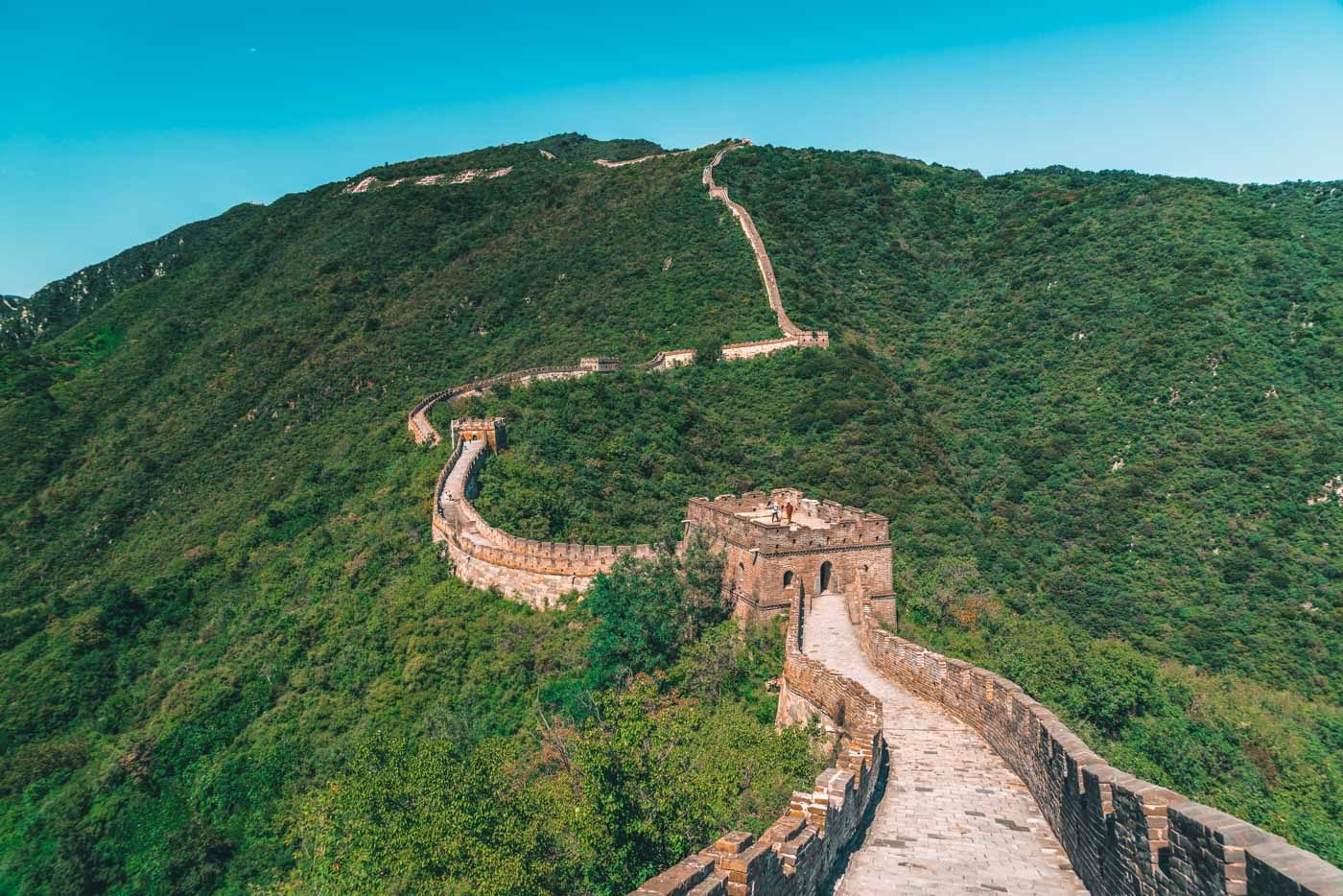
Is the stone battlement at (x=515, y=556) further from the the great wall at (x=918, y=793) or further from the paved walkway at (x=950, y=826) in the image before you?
the paved walkway at (x=950, y=826)

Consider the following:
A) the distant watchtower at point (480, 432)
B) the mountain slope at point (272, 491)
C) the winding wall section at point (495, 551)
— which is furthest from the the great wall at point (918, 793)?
the distant watchtower at point (480, 432)

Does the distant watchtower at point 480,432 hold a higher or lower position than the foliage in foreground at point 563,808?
higher

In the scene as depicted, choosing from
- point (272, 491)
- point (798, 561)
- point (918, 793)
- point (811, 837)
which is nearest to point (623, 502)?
point (798, 561)

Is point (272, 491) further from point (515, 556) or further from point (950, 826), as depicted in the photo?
point (950, 826)

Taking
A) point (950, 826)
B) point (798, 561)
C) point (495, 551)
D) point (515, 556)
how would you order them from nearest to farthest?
point (950, 826) → point (798, 561) → point (515, 556) → point (495, 551)

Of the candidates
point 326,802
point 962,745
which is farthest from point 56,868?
point 962,745

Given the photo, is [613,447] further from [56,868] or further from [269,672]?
[56,868]
